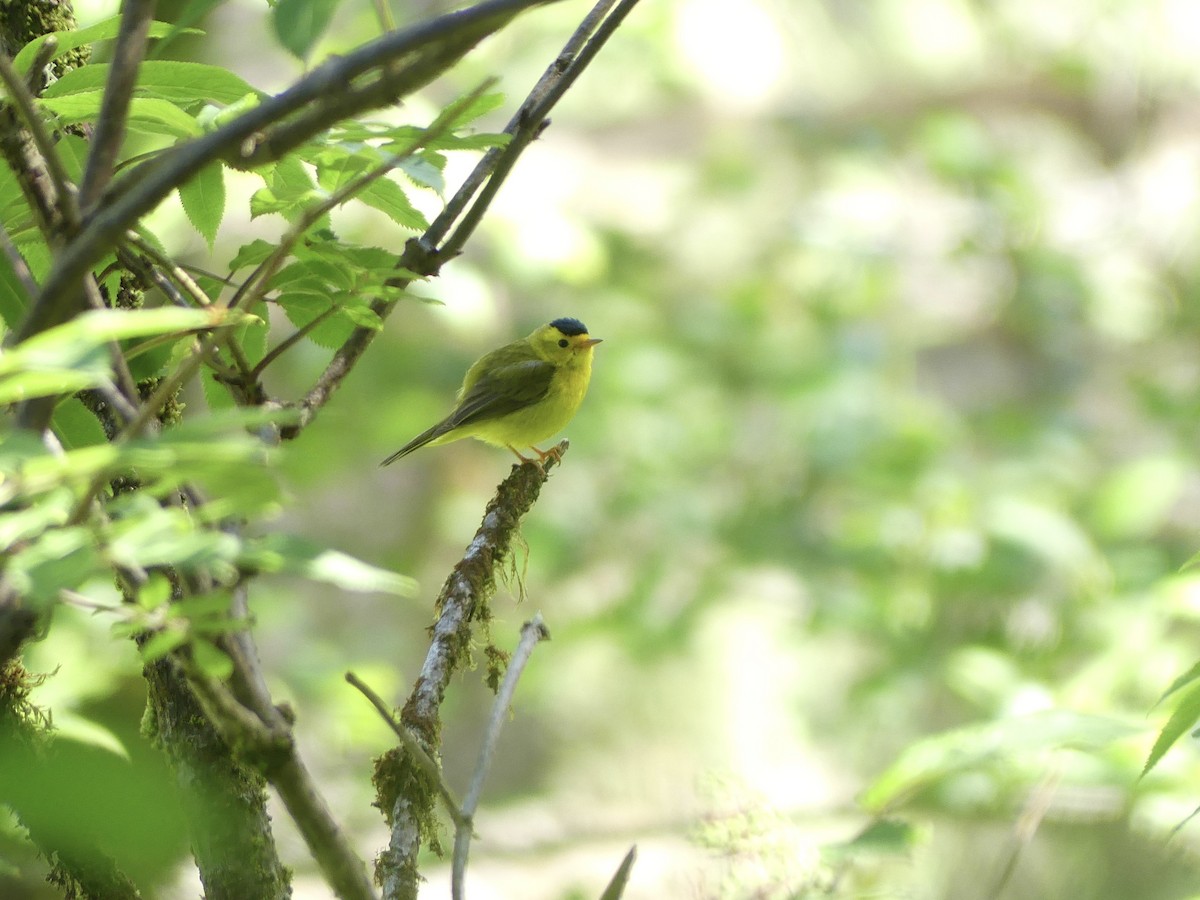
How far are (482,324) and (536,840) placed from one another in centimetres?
293

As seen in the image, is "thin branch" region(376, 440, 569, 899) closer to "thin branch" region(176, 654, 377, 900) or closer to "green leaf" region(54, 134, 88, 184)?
"thin branch" region(176, 654, 377, 900)

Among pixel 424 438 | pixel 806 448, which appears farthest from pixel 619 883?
pixel 806 448

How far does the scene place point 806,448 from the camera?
6.57m

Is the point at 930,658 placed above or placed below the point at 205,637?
below

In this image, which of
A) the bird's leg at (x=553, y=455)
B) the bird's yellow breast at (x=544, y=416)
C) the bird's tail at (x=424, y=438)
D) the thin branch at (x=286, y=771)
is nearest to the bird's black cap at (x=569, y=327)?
the bird's yellow breast at (x=544, y=416)

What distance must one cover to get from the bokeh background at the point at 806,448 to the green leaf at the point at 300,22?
1674mm

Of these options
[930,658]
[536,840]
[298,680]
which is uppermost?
[930,658]

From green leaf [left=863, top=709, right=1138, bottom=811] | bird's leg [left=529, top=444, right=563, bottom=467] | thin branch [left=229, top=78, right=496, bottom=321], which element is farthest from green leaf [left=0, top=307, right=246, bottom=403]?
bird's leg [left=529, top=444, right=563, bottom=467]

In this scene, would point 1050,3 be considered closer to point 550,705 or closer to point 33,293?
point 550,705

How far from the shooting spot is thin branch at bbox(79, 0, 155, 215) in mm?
931

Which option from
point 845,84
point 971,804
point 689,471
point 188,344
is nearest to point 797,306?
point 689,471

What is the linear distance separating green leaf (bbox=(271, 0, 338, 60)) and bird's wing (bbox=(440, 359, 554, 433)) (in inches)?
154

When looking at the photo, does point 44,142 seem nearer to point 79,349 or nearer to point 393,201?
point 79,349

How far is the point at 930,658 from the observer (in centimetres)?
548
